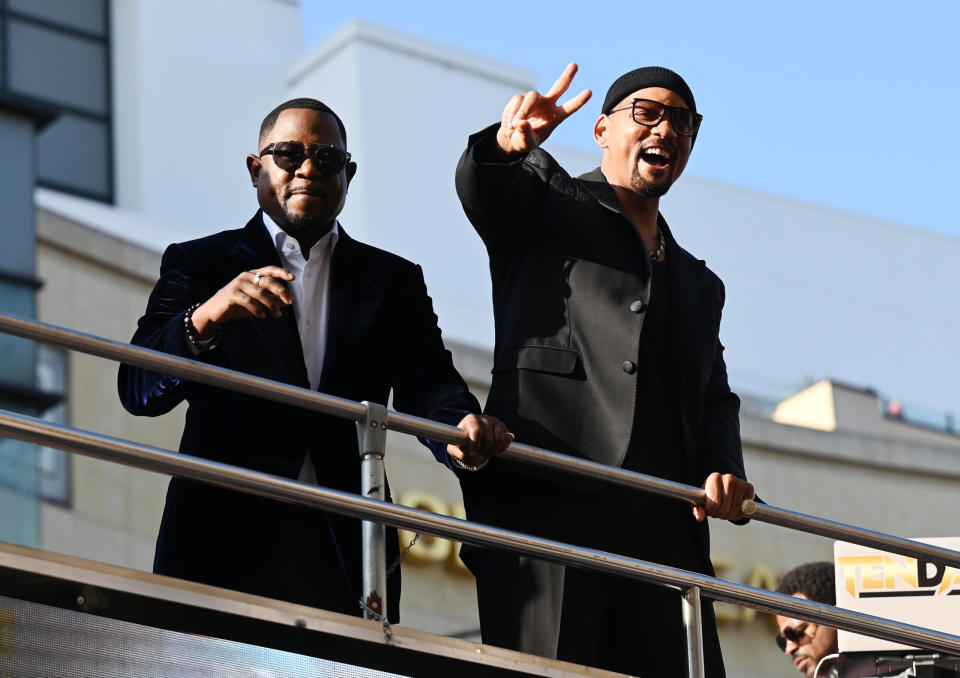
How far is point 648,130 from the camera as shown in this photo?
530 centimetres

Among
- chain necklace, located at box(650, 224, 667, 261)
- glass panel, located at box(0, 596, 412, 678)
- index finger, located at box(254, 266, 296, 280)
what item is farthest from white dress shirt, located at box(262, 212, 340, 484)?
chain necklace, located at box(650, 224, 667, 261)

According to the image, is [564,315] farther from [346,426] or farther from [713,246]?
[713,246]

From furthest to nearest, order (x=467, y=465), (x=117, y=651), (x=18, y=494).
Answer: (x=18, y=494) < (x=467, y=465) < (x=117, y=651)

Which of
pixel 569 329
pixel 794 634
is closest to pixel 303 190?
pixel 569 329

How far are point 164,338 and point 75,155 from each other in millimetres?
25560

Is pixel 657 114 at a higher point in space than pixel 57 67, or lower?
lower

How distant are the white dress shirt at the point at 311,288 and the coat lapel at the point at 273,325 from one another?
0.07ft

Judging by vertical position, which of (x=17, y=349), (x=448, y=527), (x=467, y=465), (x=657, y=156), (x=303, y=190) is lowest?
(x=448, y=527)

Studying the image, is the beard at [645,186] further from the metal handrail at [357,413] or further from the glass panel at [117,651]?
the glass panel at [117,651]

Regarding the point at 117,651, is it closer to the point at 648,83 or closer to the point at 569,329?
the point at 569,329

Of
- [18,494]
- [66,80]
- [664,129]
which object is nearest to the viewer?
[664,129]

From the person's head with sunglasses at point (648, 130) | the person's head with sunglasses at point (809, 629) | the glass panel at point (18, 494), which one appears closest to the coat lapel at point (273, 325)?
the person's head with sunglasses at point (648, 130)

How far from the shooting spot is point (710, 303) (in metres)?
5.46

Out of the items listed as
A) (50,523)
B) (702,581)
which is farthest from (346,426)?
(50,523)
